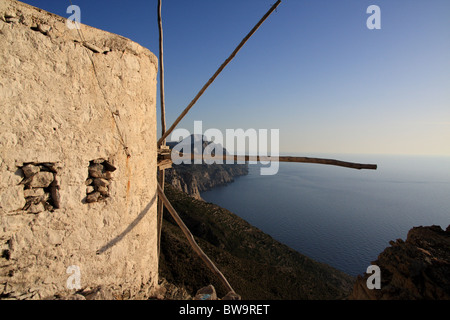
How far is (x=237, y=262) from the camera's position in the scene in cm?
1698

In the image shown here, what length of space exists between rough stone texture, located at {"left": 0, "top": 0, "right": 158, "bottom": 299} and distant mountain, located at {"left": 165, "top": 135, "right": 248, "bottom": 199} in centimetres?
4504

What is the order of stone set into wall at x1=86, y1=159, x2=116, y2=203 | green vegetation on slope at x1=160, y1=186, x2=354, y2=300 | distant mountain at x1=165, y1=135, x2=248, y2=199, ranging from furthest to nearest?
distant mountain at x1=165, y1=135, x2=248, y2=199 < green vegetation on slope at x1=160, y1=186, x2=354, y2=300 < stone set into wall at x1=86, y1=159, x2=116, y2=203

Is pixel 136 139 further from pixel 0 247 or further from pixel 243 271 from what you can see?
pixel 243 271

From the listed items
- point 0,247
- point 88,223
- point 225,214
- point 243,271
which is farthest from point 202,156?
point 225,214

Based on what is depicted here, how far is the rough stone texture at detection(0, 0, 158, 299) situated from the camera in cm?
194

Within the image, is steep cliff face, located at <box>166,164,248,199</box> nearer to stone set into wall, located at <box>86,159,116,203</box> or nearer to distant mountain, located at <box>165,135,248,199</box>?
distant mountain, located at <box>165,135,248,199</box>

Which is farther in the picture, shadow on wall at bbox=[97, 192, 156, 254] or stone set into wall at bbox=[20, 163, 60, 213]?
shadow on wall at bbox=[97, 192, 156, 254]

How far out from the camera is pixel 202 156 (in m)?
4.07

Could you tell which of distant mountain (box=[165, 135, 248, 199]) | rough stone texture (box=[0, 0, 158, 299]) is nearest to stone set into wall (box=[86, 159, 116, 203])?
rough stone texture (box=[0, 0, 158, 299])

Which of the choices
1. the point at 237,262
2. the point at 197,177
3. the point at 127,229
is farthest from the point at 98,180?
the point at 197,177

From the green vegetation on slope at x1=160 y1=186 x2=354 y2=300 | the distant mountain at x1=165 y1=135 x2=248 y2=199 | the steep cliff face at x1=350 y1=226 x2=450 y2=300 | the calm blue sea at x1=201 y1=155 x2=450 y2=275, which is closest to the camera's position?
the steep cliff face at x1=350 y1=226 x2=450 y2=300

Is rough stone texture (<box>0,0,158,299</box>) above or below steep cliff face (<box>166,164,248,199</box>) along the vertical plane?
above

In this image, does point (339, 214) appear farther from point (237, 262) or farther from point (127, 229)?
point (127, 229)
